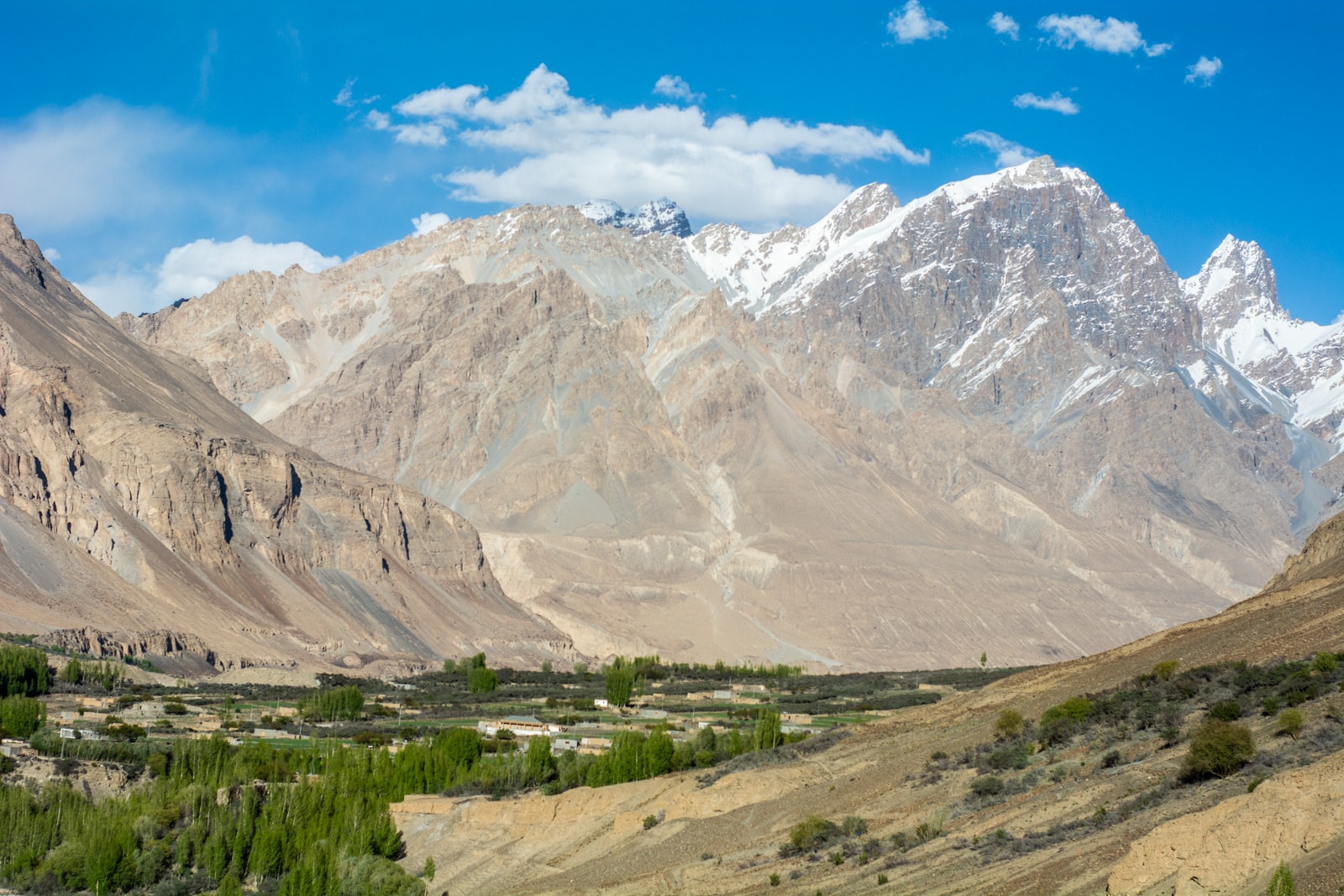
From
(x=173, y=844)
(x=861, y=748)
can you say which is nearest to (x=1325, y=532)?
(x=861, y=748)

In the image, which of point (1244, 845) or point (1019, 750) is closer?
point (1244, 845)

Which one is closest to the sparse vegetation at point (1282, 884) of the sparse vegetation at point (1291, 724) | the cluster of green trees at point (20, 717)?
the sparse vegetation at point (1291, 724)

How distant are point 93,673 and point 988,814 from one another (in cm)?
9097

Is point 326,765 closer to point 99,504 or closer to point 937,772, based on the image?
point 937,772

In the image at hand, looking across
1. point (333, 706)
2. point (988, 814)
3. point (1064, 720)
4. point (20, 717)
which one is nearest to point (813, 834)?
point (988, 814)

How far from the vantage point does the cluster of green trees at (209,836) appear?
65.8 m

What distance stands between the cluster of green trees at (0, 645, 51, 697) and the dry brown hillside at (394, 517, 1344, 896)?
4577 cm

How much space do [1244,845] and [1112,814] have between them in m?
9.23

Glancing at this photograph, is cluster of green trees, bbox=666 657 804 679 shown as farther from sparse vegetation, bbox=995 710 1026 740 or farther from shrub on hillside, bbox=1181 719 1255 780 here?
shrub on hillside, bbox=1181 719 1255 780

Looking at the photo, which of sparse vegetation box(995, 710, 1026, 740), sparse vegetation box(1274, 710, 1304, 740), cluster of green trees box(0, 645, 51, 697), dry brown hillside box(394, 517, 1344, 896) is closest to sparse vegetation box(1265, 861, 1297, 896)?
dry brown hillside box(394, 517, 1344, 896)

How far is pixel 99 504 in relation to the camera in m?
183

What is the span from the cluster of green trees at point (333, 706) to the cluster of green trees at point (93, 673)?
1591 cm

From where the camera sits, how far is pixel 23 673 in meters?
109

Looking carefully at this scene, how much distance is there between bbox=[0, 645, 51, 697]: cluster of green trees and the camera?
10700cm
